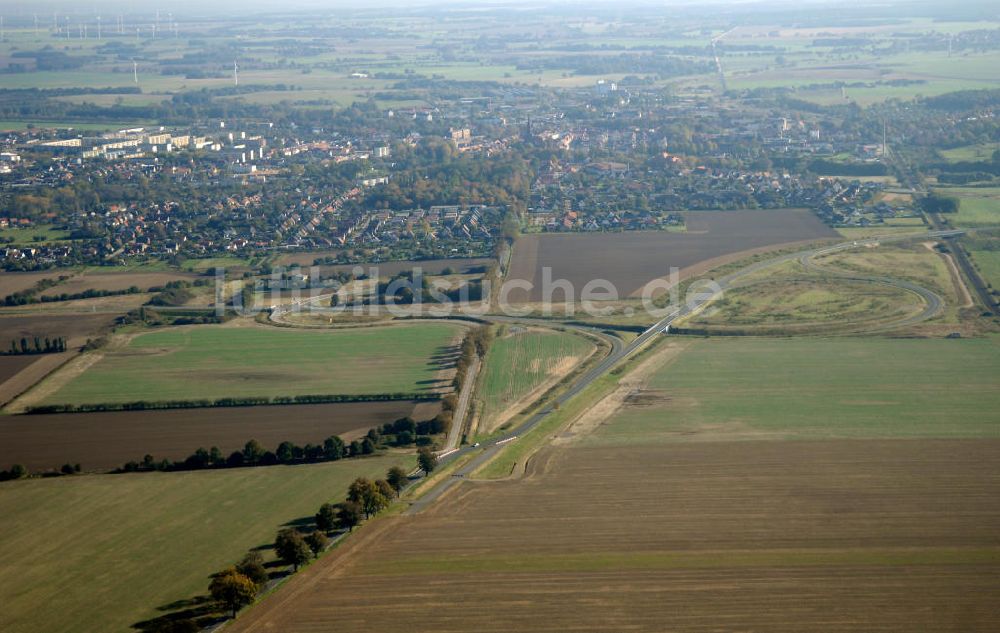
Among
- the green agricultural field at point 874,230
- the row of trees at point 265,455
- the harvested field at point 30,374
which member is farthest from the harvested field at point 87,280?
the green agricultural field at point 874,230

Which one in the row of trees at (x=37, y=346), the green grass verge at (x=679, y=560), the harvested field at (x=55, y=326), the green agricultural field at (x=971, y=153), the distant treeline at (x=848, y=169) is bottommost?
the green grass verge at (x=679, y=560)

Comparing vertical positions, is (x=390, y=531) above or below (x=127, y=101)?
below

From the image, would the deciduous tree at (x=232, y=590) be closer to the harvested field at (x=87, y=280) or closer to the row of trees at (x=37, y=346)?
the row of trees at (x=37, y=346)

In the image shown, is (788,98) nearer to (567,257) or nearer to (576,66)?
(576,66)

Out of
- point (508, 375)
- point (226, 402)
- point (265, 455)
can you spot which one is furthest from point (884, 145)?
point (265, 455)

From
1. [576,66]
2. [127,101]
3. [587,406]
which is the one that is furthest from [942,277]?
[576,66]

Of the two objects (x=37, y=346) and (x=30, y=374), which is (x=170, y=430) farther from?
(x=37, y=346)

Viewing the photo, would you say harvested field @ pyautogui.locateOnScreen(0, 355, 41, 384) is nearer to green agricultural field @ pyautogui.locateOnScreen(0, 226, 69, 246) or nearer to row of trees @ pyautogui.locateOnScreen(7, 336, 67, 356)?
row of trees @ pyautogui.locateOnScreen(7, 336, 67, 356)
